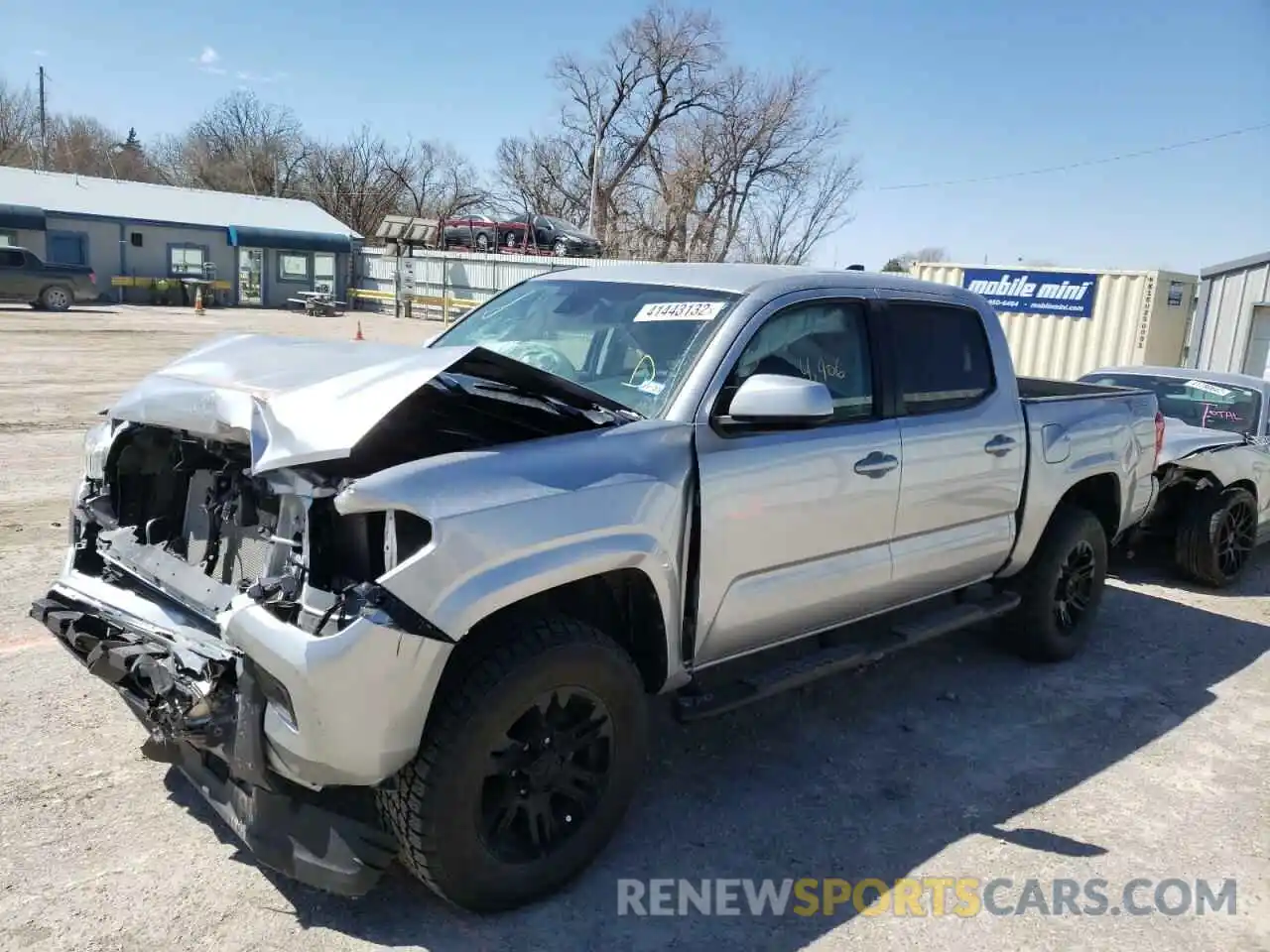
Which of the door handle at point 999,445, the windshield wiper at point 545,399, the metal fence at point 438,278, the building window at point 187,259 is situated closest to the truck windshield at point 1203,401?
the door handle at point 999,445

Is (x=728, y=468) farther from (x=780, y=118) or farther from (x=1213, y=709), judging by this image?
(x=780, y=118)

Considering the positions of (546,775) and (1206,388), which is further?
(1206,388)

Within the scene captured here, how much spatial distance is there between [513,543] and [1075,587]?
390 cm

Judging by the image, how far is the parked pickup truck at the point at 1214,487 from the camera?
689 centimetres

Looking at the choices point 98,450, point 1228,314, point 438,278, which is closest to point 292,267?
point 438,278

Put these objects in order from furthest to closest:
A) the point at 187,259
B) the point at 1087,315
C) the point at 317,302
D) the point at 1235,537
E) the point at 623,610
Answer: the point at 187,259, the point at 317,302, the point at 1087,315, the point at 1235,537, the point at 623,610

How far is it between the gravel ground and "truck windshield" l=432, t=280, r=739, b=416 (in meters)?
1.57

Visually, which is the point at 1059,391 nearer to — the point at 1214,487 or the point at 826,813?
the point at 1214,487

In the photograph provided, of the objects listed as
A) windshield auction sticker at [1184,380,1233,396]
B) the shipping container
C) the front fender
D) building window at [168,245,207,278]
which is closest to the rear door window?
the front fender

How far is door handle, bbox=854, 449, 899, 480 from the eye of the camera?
151 inches

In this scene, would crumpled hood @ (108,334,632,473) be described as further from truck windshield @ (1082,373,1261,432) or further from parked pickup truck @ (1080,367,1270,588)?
truck windshield @ (1082,373,1261,432)

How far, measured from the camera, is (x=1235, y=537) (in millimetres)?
7156

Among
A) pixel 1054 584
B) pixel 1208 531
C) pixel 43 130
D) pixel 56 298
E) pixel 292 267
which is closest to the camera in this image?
pixel 1054 584

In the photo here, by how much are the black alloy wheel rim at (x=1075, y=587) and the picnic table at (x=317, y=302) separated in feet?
107
